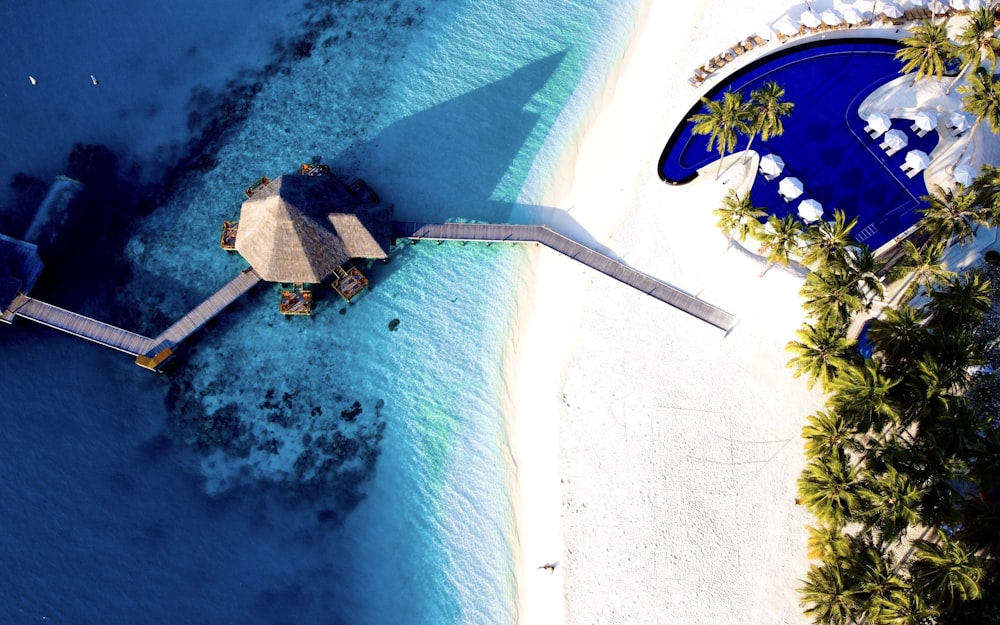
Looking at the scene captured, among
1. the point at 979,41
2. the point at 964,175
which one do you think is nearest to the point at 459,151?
the point at 964,175

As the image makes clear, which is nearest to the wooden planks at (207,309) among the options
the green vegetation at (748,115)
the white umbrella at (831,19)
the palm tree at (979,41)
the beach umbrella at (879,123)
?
the green vegetation at (748,115)

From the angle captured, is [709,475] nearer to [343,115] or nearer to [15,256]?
[343,115]

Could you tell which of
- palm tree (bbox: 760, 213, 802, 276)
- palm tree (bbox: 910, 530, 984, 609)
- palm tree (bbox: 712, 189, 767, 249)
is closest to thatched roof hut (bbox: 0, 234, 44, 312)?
palm tree (bbox: 712, 189, 767, 249)

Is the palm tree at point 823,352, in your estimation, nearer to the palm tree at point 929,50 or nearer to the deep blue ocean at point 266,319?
the deep blue ocean at point 266,319

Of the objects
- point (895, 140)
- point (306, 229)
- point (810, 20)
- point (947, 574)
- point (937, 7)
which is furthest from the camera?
point (937, 7)

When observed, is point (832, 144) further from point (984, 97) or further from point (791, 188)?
point (984, 97)

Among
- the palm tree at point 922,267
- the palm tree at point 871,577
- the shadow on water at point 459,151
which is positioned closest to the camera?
the palm tree at point 871,577
